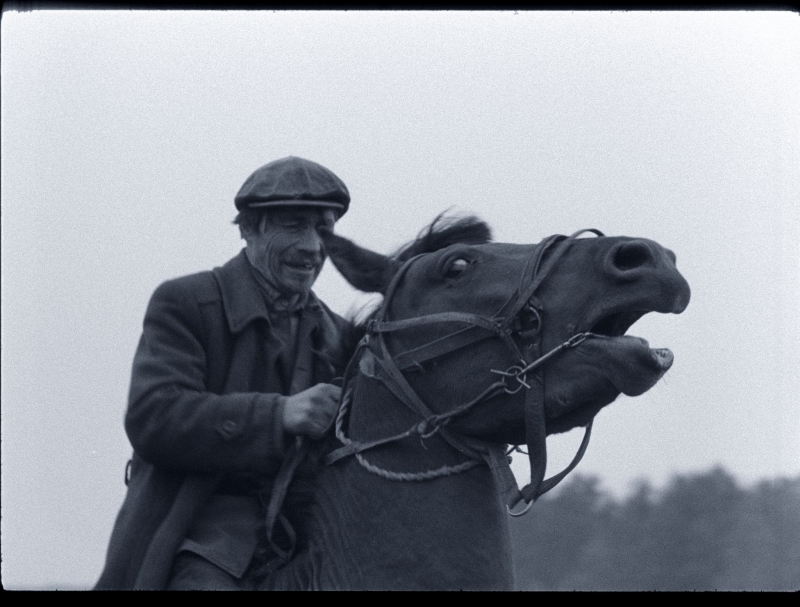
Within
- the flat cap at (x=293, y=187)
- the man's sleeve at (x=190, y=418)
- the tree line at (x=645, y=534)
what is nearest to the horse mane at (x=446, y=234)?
the flat cap at (x=293, y=187)

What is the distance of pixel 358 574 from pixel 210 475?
85 cm

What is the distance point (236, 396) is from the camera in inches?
238

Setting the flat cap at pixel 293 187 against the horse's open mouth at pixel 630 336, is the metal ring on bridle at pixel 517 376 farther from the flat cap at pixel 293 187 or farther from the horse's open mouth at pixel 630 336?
the flat cap at pixel 293 187

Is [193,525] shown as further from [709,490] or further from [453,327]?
[709,490]

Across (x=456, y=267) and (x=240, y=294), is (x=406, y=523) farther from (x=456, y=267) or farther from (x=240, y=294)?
(x=240, y=294)

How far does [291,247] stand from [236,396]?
0.75 metres

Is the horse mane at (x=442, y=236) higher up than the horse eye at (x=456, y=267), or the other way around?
the horse mane at (x=442, y=236)

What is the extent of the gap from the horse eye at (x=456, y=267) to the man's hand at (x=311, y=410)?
2.38ft

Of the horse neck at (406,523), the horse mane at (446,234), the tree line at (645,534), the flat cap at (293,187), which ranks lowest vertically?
the tree line at (645,534)

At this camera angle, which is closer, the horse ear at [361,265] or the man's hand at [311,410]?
the man's hand at [311,410]

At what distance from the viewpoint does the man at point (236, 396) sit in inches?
235

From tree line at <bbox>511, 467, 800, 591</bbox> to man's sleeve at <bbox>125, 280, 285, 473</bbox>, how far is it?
71.7 ft

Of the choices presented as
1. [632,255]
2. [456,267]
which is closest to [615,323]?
[632,255]

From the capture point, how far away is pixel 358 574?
5625 millimetres
